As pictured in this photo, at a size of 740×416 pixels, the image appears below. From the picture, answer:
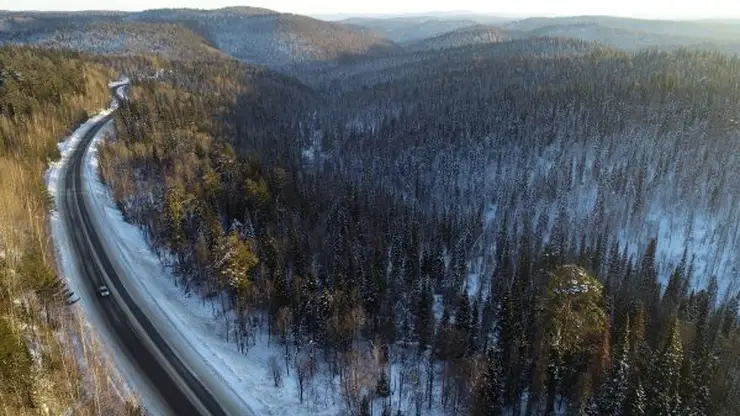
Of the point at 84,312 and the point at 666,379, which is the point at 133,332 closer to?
the point at 84,312

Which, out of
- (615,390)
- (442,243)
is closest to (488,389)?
(615,390)

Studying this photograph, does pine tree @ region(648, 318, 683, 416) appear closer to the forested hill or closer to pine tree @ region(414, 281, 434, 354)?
pine tree @ region(414, 281, 434, 354)

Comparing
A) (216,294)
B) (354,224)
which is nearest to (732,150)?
(354,224)

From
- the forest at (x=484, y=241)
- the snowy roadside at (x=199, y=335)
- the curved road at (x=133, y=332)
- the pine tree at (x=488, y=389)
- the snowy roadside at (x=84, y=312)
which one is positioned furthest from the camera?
the snowy roadside at (x=199, y=335)

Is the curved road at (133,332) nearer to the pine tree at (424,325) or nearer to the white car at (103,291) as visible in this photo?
the white car at (103,291)

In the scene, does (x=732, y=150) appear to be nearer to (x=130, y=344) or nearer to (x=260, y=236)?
(x=260, y=236)

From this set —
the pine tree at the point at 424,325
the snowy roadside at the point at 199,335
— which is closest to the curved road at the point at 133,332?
the snowy roadside at the point at 199,335

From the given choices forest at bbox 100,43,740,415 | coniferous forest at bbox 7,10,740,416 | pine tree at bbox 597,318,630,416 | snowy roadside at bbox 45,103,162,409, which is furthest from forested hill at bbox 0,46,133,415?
pine tree at bbox 597,318,630,416
